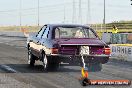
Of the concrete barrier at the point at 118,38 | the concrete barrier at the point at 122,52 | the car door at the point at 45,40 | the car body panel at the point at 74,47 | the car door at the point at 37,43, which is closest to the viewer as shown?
the car body panel at the point at 74,47

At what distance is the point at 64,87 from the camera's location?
34.1 feet

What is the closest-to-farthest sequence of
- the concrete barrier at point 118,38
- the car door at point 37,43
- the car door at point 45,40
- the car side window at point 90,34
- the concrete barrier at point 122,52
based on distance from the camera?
the car door at point 45,40
the car side window at point 90,34
the car door at point 37,43
the concrete barrier at point 122,52
the concrete barrier at point 118,38

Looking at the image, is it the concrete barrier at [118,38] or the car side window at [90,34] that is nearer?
the car side window at [90,34]

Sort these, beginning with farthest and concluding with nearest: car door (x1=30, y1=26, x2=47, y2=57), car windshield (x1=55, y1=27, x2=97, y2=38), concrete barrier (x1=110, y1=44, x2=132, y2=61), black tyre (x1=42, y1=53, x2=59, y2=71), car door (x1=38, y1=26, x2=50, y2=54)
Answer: concrete barrier (x1=110, y1=44, x2=132, y2=61) < car door (x1=30, y1=26, x2=47, y2=57) < car windshield (x1=55, y1=27, x2=97, y2=38) < car door (x1=38, y1=26, x2=50, y2=54) < black tyre (x1=42, y1=53, x2=59, y2=71)

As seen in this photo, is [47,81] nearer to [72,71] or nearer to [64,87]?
[64,87]

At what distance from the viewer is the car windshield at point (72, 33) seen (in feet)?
47.5

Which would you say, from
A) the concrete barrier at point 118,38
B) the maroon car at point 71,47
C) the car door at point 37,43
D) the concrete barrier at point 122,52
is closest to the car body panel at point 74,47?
the maroon car at point 71,47

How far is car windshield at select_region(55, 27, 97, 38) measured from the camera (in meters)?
14.5

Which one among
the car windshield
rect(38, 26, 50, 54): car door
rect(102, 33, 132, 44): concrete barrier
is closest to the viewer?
rect(38, 26, 50, 54): car door

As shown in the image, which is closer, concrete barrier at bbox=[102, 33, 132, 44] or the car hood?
the car hood

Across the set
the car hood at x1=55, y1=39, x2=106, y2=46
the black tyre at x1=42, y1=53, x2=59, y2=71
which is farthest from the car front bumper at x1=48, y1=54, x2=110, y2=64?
the car hood at x1=55, y1=39, x2=106, y2=46

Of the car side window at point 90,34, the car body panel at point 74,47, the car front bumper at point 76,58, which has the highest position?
the car side window at point 90,34

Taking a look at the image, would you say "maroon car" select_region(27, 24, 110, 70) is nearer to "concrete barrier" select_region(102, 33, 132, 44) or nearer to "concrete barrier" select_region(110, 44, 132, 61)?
"concrete barrier" select_region(110, 44, 132, 61)

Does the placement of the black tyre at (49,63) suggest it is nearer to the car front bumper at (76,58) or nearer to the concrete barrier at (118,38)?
the car front bumper at (76,58)
